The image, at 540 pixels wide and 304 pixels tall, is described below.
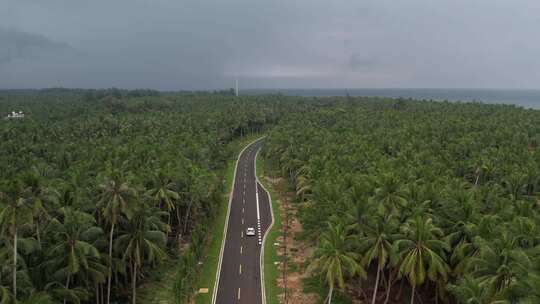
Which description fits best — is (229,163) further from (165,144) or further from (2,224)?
(2,224)

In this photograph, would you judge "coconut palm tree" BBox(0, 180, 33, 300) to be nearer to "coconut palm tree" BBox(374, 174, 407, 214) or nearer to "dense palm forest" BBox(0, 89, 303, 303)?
"dense palm forest" BBox(0, 89, 303, 303)

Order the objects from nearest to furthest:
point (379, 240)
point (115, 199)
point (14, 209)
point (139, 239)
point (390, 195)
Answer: point (14, 209) → point (115, 199) → point (379, 240) → point (139, 239) → point (390, 195)

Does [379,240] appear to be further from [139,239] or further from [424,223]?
[139,239]

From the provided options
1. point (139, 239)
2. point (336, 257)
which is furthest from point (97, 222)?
point (336, 257)

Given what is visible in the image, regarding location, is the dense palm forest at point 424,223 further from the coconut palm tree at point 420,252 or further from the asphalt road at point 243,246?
the asphalt road at point 243,246

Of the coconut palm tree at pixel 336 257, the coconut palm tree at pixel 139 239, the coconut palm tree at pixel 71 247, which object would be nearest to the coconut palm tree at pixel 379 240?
the coconut palm tree at pixel 336 257

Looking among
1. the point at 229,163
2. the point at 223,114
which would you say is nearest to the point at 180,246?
the point at 229,163
